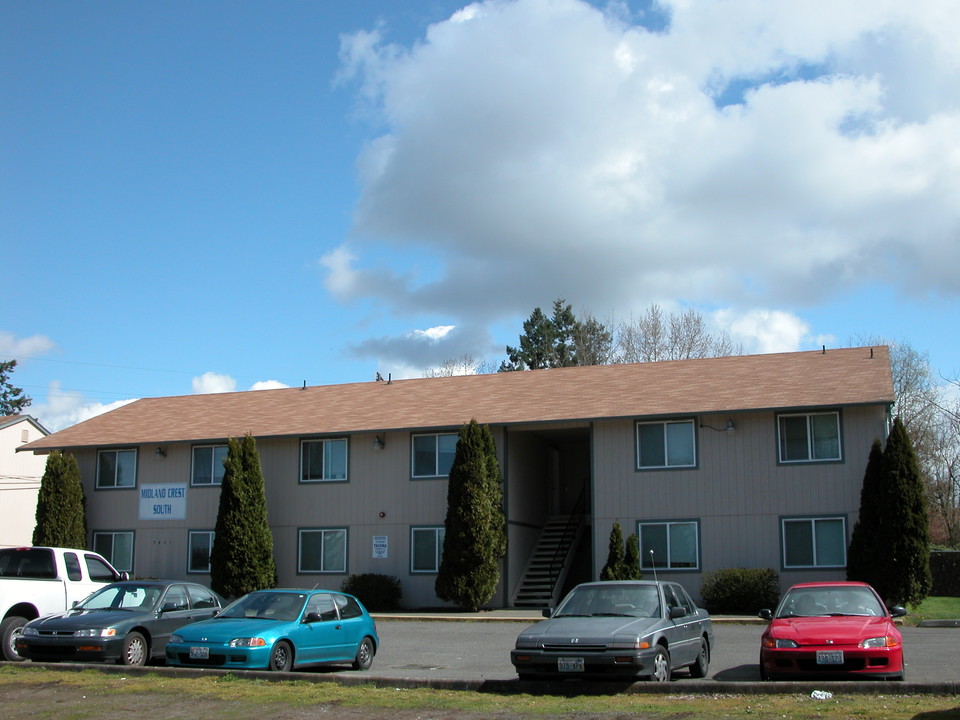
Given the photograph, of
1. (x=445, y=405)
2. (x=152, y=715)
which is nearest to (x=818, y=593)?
(x=152, y=715)

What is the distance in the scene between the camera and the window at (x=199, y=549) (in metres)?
31.3

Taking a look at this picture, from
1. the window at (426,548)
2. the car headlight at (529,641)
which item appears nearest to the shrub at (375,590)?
the window at (426,548)

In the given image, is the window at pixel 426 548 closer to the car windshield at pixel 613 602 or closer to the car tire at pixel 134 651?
the car tire at pixel 134 651

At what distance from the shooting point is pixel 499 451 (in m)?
29.0

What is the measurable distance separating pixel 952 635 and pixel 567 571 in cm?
1188

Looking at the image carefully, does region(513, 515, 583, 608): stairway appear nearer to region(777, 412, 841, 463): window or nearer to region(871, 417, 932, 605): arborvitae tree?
region(777, 412, 841, 463): window

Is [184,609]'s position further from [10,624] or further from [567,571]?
[567,571]

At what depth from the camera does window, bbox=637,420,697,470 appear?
88.9 ft

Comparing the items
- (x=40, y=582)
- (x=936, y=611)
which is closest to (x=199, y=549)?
(x=40, y=582)

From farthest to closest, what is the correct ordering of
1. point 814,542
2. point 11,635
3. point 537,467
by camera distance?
point 537,467, point 814,542, point 11,635

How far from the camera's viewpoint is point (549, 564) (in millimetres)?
30016

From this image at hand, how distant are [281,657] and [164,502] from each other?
19169 millimetres

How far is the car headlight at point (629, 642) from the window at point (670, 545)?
48.0 ft

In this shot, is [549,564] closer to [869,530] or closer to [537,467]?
[537,467]
